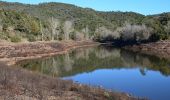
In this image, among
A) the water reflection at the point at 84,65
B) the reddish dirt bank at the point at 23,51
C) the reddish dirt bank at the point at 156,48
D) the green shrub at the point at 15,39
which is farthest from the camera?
the green shrub at the point at 15,39

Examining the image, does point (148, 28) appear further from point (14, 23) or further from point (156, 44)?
point (14, 23)

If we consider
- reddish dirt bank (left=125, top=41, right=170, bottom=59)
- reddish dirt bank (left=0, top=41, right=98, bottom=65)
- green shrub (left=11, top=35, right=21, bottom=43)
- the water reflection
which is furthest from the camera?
green shrub (left=11, top=35, right=21, bottom=43)

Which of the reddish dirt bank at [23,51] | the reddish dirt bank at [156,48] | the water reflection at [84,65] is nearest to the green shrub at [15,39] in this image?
the reddish dirt bank at [23,51]

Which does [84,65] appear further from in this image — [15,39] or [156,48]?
[15,39]

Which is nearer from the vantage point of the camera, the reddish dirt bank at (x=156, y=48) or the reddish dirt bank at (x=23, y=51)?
the reddish dirt bank at (x=23, y=51)

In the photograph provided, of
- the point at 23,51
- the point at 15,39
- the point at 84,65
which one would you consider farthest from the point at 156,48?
the point at 84,65

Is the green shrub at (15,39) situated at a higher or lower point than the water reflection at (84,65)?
lower

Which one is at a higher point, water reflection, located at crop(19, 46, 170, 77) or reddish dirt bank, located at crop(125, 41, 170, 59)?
water reflection, located at crop(19, 46, 170, 77)

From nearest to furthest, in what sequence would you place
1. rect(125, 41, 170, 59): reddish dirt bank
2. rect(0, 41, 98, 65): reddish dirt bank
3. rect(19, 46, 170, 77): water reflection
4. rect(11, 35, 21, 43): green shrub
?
rect(19, 46, 170, 77): water reflection < rect(0, 41, 98, 65): reddish dirt bank < rect(125, 41, 170, 59): reddish dirt bank < rect(11, 35, 21, 43): green shrub

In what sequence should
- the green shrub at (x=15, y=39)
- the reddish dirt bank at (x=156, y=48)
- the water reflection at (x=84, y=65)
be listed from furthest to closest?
the green shrub at (x=15, y=39) → the reddish dirt bank at (x=156, y=48) → the water reflection at (x=84, y=65)

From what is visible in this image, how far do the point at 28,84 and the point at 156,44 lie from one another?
83512 millimetres

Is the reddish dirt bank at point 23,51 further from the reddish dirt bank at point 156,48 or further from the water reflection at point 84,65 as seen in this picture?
the reddish dirt bank at point 156,48

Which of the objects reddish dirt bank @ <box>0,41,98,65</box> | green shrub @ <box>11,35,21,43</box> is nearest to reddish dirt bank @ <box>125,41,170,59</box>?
reddish dirt bank @ <box>0,41,98,65</box>

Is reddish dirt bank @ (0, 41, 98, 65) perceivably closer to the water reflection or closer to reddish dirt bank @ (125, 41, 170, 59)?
the water reflection
